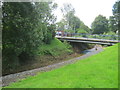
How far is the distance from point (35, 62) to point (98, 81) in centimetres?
1007

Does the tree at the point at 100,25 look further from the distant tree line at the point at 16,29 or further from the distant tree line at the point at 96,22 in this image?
the distant tree line at the point at 16,29

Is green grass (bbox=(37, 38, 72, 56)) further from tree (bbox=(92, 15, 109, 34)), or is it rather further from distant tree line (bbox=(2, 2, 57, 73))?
tree (bbox=(92, 15, 109, 34))

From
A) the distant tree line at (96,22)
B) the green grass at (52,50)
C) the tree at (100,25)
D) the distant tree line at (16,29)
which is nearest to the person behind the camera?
the distant tree line at (16,29)

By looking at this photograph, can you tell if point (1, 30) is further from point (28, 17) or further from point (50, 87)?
point (50, 87)

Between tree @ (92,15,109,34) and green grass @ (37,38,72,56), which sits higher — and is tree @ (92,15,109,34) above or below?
above

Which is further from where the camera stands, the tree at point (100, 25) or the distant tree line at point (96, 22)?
the tree at point (100, 25)

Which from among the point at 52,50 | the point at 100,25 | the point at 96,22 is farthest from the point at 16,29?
the point at 96,22

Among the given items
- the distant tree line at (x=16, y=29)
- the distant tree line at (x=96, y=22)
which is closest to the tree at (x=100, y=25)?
the distant tree line at (x=96, y=22)

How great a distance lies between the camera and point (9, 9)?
8422 millimetres

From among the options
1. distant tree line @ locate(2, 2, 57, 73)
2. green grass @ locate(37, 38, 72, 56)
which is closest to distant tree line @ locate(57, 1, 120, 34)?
green grass @ locate(37, 38, 72, 56)

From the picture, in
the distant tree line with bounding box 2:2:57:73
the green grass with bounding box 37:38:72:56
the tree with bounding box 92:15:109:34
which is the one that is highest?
the tree with bounding box 92:15:109:34

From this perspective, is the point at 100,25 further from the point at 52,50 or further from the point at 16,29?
the point at 16,29

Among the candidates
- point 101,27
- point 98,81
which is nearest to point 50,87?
Result: point 98,81

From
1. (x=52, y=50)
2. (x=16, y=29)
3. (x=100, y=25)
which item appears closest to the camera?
(x=16, y=29)
